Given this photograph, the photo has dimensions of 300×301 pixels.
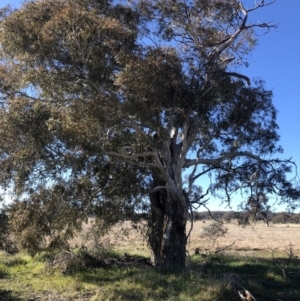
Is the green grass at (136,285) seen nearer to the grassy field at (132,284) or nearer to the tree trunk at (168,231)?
the grassy field at (132,284)

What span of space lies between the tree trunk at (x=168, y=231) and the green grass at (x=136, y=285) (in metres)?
1.56

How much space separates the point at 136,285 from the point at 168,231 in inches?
151

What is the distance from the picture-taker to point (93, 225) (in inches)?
594

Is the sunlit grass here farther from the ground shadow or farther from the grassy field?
the ground shadow

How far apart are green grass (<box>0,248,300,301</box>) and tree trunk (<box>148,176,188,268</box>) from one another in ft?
5.11

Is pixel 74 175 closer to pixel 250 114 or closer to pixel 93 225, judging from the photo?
pixel 93 225

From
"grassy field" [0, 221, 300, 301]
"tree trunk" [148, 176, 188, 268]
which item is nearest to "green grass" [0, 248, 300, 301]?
"grassy field" [0, 221, 300, 301]

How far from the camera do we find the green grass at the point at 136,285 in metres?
9.63

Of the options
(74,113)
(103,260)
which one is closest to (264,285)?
(103,260)

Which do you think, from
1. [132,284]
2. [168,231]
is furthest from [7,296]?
[168,231]

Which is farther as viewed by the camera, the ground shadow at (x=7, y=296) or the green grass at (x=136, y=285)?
the ground shadow at (x=7, y=296)

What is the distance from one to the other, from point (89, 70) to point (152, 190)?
3947 mm

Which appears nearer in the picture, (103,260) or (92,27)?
(92,27)

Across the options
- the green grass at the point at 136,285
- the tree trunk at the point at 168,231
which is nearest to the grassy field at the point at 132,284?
the green grass at the point at 136,285
